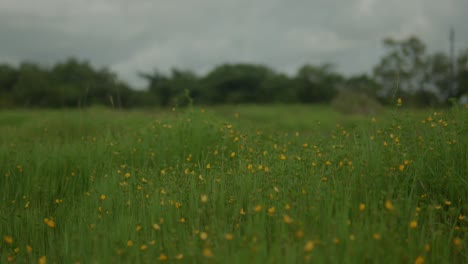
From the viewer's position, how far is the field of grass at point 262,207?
2.20 meters

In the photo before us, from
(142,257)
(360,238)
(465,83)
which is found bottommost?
(142,257)

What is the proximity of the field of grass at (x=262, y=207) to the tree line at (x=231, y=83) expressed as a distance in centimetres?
1738

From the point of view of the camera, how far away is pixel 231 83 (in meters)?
40.0

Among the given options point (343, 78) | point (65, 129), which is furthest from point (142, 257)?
point (343, 78)

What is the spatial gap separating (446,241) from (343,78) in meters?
41.7

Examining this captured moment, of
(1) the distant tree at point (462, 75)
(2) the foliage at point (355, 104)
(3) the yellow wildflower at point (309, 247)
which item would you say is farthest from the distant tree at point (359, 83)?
(3) the yellow wildflower at point (309, 247)

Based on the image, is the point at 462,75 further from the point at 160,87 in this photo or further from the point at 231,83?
the point at 160,87

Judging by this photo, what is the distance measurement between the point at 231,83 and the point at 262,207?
37.9 m

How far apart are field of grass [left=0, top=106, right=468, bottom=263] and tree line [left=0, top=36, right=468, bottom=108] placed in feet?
57.0

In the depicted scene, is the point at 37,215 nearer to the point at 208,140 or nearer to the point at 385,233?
the point at 208,140

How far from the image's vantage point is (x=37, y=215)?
3.41 metres

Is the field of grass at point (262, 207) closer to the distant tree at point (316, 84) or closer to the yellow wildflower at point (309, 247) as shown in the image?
the yellow wildflower at point (309, 247)

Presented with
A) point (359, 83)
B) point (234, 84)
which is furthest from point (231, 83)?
point (359, 83)

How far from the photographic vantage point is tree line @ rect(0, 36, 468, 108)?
27344 mm
